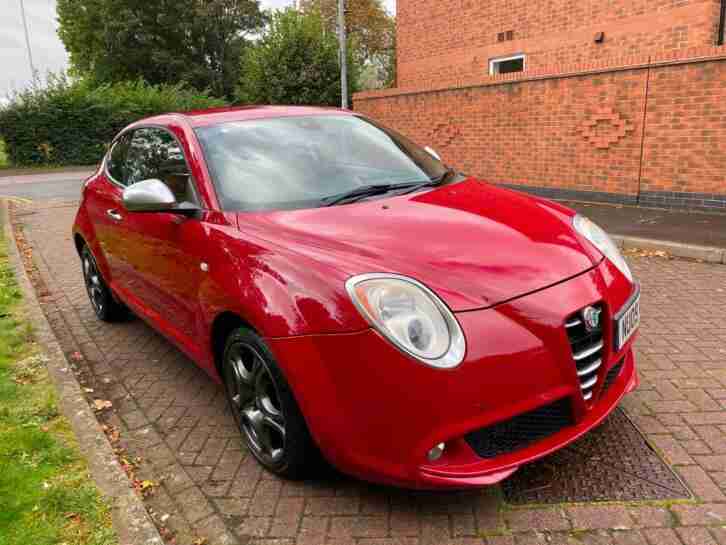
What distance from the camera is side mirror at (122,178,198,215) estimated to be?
3070mm

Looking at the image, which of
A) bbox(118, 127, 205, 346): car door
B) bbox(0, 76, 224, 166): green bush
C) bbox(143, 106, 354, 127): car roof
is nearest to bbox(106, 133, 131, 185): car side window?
bbox(118, 127, 205, 346): car door

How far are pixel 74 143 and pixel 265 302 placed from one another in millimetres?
27535

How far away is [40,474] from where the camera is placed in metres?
2.78

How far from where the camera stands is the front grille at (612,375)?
2.63 meters

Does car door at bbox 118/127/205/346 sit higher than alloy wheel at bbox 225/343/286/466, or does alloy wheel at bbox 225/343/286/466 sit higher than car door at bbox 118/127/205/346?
car door at bbox 118/127/205/346

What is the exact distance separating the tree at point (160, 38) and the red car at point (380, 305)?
41734mm

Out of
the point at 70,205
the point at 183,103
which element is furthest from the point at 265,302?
the point at 183,103

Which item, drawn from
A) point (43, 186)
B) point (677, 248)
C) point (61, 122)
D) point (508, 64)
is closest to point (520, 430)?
point (677, 248)

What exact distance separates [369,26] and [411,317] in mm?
41849

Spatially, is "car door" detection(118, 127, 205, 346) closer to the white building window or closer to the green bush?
the white building window

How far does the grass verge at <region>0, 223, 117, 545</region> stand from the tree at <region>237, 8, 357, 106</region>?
21.2 m

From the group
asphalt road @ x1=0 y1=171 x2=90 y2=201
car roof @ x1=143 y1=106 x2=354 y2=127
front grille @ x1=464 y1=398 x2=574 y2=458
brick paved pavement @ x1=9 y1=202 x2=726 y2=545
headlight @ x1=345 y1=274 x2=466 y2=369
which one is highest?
car roof @ x1=143 y1=106 x2=354 y2=127

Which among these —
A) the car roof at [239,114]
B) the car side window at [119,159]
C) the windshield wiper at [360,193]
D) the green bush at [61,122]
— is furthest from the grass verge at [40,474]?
the green bush at [61,122]

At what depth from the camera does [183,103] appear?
32031 millimetres
